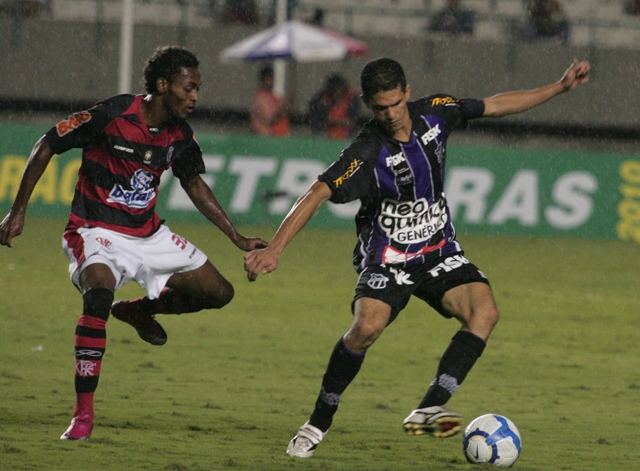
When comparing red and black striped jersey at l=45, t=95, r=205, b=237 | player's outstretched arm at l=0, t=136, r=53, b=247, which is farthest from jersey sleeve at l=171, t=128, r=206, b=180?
player's outstretched arm at l=0, t=136, r=53, b=247

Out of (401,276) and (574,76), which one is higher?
(574,76)

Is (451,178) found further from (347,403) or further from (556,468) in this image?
(556,468)

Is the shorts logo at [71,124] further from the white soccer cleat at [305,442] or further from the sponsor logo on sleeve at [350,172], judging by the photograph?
the white soccer cleat at [305,442]

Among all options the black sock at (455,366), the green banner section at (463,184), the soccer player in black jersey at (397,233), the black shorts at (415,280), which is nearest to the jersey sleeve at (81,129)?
the soccer player in black jersey at (397,233)

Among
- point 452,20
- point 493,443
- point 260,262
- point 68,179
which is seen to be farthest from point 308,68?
point 493,443

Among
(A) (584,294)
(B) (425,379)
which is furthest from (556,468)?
(A) (584,294)

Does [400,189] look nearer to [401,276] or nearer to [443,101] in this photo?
[401,276]

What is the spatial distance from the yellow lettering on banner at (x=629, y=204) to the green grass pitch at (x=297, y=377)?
2.93m

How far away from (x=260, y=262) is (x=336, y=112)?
12977 millimetres

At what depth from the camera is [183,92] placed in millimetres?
6371

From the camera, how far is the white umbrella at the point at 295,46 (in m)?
18.7

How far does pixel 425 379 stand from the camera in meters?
8.12

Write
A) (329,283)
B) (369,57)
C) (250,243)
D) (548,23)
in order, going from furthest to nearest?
(369,57) < (548,23) < (329,283) < (250,243)

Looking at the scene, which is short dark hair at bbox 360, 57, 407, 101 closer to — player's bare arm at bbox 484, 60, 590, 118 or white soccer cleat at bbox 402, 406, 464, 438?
player's bare arm at bbox 484, 60, 590, 118
